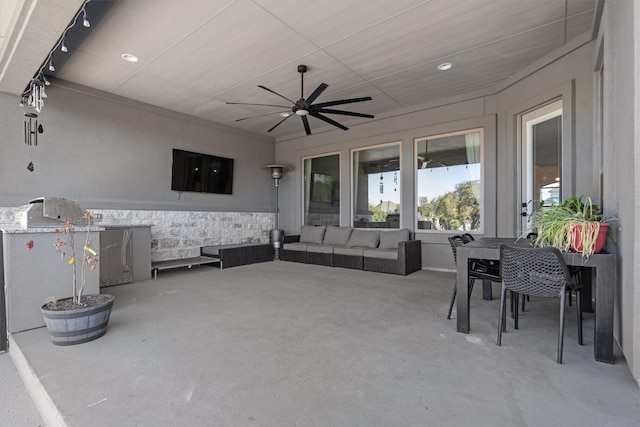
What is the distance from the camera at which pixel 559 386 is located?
6.07 feet

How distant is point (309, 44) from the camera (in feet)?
12.7

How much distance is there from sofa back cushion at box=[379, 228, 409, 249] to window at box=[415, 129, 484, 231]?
1.40ft

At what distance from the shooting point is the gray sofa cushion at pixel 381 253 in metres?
5.49

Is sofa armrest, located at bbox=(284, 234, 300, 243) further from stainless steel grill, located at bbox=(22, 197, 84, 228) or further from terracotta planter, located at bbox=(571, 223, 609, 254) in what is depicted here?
terracotta planter, located at bbox=(571, 223, 609, 254)

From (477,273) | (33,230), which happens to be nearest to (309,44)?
(477,273)

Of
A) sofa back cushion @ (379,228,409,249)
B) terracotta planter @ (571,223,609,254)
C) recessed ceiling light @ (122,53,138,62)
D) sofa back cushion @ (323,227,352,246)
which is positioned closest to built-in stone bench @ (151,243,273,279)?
sofa back cushion @ (323,227,352,246)

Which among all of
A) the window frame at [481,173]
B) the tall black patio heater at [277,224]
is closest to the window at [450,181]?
the window frame at [481,173]

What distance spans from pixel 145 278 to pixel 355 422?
469 cm

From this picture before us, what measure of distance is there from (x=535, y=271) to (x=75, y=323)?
3554 millimetres

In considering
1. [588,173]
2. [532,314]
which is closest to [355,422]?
[532,314]

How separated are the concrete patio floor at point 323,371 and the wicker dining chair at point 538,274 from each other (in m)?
0.35

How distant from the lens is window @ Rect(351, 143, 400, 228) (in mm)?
6617

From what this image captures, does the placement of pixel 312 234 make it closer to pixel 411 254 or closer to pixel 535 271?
pixel 411 254

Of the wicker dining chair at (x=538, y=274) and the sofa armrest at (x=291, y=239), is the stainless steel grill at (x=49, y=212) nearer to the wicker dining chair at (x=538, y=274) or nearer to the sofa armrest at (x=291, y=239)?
the sofa armrest at (x=291, y=239)
